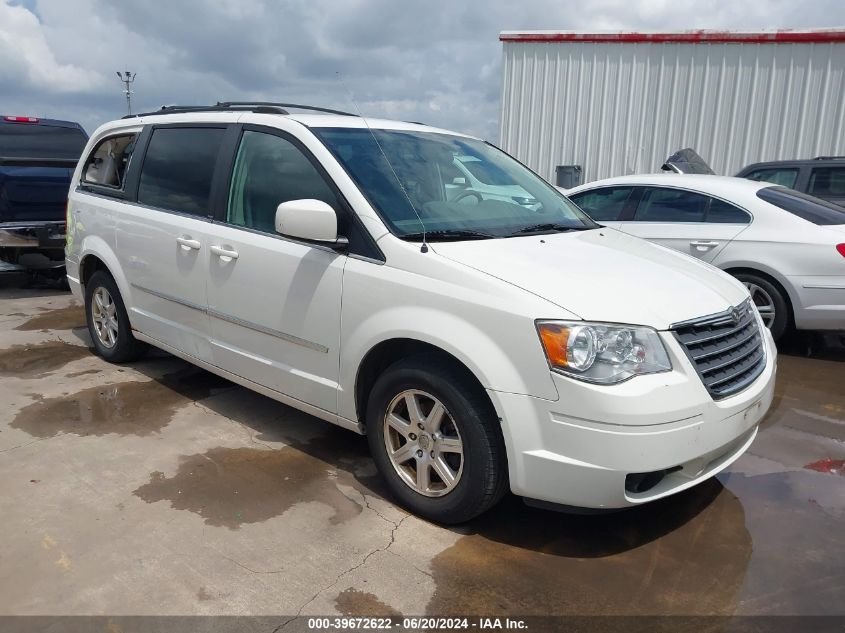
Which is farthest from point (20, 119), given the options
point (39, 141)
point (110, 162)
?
point (110, 162)

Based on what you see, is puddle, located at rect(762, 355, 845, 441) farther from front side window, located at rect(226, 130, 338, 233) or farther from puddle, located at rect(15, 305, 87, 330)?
puddle, located at rect(15, 305, 87, 330)

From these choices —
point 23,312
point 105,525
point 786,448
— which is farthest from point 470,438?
point 23,312

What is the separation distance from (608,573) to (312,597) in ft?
3.93

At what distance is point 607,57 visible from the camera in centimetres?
1228

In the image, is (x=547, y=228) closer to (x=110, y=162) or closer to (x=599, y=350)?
(x=599, y=350)

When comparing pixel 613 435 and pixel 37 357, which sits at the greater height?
pixel 613 435

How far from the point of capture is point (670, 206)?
Result: 6441mm

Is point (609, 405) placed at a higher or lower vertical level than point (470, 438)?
higher

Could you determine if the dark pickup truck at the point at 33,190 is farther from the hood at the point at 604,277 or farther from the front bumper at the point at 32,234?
the hood at the point at 604,277

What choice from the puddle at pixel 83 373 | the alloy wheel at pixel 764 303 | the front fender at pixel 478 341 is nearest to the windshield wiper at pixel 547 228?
the front fender at pixel 478 341

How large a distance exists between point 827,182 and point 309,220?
7.37 m

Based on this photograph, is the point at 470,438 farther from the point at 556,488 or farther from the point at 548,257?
the point at 548,257

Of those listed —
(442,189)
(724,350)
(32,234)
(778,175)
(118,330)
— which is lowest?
(118,330)

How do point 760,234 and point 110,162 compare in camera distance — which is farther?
point 760,234
